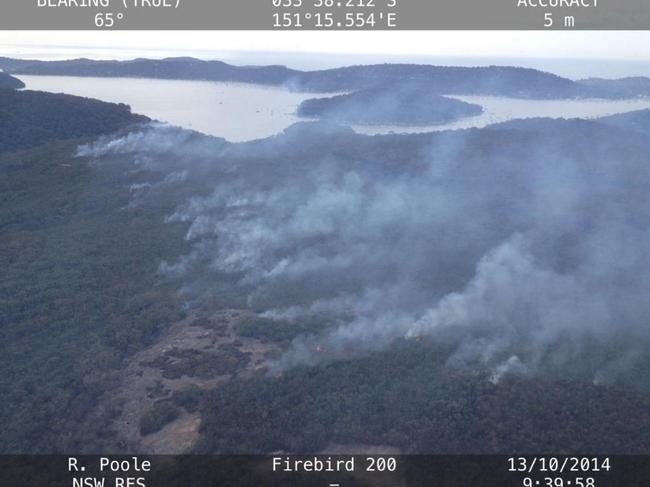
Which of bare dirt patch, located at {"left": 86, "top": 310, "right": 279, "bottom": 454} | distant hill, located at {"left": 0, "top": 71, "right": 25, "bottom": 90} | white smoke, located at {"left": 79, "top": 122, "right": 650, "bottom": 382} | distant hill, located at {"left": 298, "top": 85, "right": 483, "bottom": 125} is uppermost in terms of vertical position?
distant hill, located at {"left": 0, "top": 71, "right": 25, "bottom": 90}

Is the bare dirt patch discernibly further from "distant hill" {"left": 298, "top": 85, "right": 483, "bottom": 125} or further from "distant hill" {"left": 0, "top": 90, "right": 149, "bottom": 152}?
"distant hill" {"left": 298, "top": 85, "right": 483, "bottom": 125}

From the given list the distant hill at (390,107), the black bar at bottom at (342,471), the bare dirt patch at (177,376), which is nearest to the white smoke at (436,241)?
the bare dirt patch at (177,376)

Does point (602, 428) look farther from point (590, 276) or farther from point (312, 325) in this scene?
point (590, 276)

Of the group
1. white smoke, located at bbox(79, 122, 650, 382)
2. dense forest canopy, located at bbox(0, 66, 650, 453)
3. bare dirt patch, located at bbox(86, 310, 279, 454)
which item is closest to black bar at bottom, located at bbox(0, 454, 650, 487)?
dense forest canopy, located at bbox(0, 66, 650, 453)

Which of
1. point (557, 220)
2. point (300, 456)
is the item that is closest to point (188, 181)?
point (557, 220)

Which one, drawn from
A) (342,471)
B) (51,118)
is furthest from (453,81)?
(342,471)

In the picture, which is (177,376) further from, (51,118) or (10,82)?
(10,82)

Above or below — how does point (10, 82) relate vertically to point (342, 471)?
above
